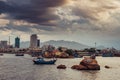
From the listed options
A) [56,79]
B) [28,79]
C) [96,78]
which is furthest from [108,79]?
[28,79]

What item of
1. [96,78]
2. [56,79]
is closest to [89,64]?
[96,78]

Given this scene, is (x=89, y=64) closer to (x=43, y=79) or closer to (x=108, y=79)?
(x=108, y=79)

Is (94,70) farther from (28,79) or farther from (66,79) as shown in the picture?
(28,79)

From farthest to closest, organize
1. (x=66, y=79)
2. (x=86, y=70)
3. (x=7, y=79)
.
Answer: (x=86, y=70) < (x=66, y=79) < (x=7, y=79)

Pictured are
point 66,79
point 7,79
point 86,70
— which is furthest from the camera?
point 86,70

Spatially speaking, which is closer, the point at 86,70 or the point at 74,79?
the point at 74,79

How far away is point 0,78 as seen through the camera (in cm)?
11012

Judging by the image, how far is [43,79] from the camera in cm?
11019

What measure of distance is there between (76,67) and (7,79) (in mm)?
61764

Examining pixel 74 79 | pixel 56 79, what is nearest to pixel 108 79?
pixel 74 79

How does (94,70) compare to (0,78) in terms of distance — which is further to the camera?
(94,70)

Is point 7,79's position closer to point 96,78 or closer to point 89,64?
point 96,78

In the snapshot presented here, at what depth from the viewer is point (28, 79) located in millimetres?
108375

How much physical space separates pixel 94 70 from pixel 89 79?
38.9 metres
